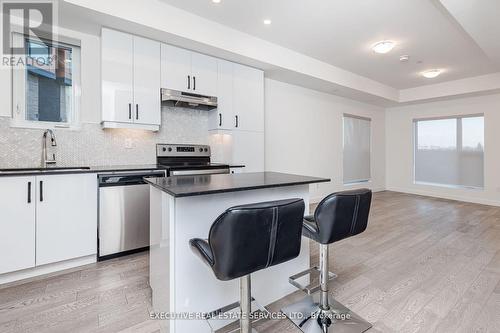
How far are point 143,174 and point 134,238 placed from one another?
2.52ft

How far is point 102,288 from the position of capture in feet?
7.25

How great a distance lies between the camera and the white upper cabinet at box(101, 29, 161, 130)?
2975 mm

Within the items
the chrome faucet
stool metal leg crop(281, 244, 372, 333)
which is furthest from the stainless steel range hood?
stool metal leg crop(281, 244, 372, 333)

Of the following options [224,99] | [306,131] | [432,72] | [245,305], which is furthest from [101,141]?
[432,72]

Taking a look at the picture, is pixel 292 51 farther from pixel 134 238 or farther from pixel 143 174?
pixel 134 238

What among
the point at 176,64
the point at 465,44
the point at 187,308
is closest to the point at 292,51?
the point at 176,64

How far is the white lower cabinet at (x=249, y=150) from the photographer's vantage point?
4.04 m

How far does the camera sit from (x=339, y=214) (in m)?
1.59

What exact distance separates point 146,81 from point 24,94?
1.36 m

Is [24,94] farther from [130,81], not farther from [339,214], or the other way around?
[339,214]

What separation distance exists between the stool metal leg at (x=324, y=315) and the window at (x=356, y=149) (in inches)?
200

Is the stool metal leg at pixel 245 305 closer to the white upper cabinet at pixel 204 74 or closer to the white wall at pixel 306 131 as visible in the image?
the white upper cabinet at pixel 204 74

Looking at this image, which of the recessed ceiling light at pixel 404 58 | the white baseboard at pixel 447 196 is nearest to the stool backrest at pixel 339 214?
the recessed ceiling light at pixel 404 58

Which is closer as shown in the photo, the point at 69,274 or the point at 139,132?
the point at 69,274
